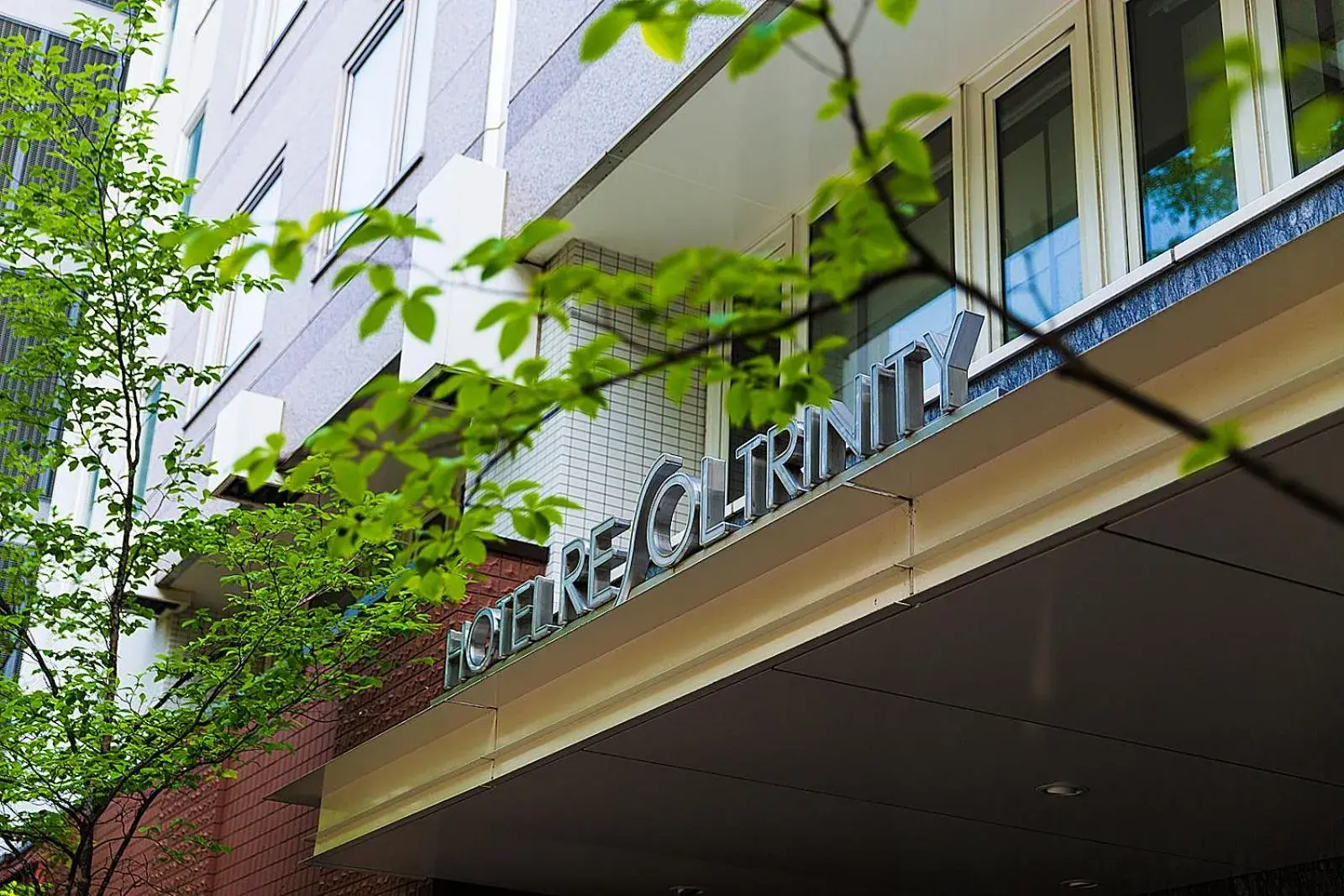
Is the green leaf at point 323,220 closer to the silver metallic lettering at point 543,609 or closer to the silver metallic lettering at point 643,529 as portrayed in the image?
the silver metallic lettering at point 643,529

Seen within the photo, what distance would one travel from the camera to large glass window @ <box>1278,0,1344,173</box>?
703cm

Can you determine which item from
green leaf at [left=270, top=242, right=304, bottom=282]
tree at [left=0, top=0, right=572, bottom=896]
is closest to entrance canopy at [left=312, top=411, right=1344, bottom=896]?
tree at [left=0, top=0, right=572, bottom=896]

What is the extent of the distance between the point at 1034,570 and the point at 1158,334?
4.17ft

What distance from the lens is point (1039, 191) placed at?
29.4 feet

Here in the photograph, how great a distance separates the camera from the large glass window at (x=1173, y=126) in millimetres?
7645

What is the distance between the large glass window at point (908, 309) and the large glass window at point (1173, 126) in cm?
157

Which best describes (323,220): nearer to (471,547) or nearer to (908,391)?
(471,547)

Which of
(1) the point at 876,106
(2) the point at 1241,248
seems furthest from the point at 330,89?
(2) the point at 1241,248

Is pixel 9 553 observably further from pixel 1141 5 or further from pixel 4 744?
pixel 1141 5

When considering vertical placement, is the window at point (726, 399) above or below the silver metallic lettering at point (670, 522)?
above

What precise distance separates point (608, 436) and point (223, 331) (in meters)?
8.79

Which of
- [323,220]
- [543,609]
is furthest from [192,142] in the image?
[323,220]

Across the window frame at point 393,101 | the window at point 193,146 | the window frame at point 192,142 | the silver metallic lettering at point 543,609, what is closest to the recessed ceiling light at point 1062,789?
the silver metallic lettering at point 543,609

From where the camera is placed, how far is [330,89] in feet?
54.6
